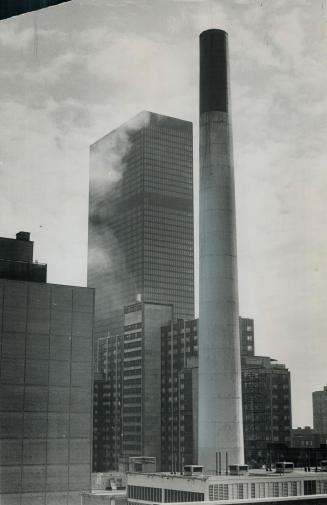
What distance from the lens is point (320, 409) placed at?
226ft

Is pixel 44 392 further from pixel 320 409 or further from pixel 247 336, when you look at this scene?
pixel 247 336

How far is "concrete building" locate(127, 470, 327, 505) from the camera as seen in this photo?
39.8 metres

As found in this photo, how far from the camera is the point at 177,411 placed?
90.7 m

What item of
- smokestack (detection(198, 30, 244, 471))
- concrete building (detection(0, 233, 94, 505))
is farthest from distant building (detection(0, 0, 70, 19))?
concrete building (detection(0, 233, 94, 505))

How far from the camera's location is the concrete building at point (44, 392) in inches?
1665

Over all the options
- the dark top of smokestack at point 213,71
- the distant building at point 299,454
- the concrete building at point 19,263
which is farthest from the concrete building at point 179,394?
the dark top of smokestack at point 213,71

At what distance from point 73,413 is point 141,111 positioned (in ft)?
442

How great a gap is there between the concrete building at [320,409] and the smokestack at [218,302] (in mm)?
26723

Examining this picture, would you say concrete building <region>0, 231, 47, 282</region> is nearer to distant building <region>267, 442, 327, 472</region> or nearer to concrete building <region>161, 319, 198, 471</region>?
distant building <region>267, 442, 327, 472</region>

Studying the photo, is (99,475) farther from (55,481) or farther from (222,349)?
(222,349)

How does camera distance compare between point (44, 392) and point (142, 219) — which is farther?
point (142, 219)

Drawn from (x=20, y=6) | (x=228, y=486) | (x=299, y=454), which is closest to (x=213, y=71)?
(x=228, y=486)

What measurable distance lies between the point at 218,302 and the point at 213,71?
16.0 meters

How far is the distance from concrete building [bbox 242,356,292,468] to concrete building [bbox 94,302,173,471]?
21.6 m
